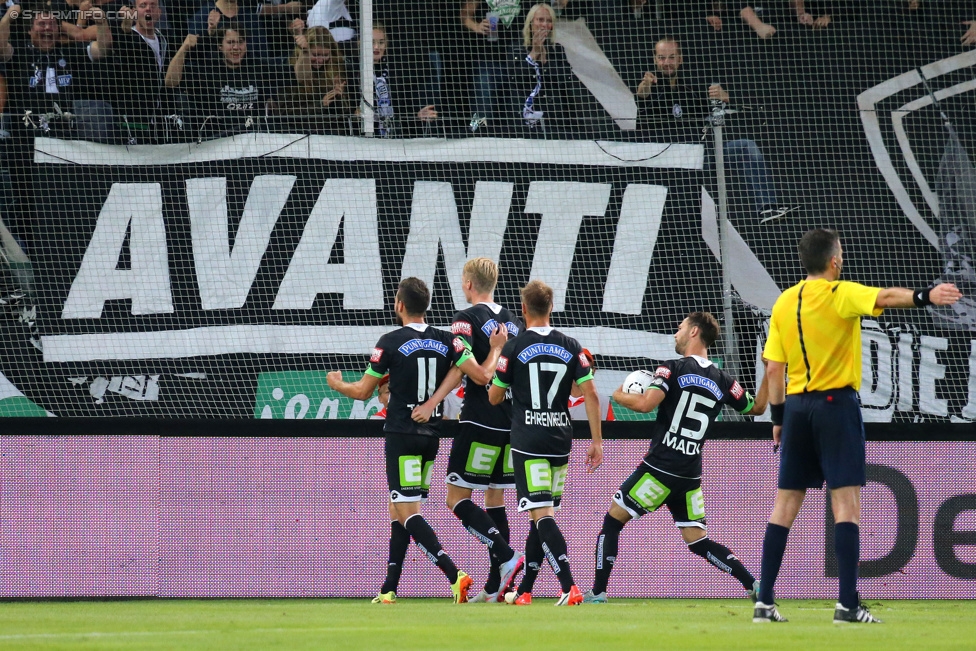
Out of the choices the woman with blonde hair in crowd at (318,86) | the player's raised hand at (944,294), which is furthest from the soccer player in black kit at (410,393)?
the player's raised hand at (944,294)

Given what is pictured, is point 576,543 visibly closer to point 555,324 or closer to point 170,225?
point 555,324

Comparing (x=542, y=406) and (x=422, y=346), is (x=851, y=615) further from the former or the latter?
(x=422, y=346)

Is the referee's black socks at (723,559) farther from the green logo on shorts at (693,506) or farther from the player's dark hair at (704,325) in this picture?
the player's dark hair at (704,325)

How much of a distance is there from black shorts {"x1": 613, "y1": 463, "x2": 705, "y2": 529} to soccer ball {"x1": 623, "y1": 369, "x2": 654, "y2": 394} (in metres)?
0.47

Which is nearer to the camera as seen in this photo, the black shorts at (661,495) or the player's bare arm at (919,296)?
the player's bare arm at (919,296)

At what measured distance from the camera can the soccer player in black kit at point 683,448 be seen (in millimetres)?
7781

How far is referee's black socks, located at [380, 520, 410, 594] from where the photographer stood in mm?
7992

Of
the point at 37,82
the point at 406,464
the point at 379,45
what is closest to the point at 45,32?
the point at 37,82

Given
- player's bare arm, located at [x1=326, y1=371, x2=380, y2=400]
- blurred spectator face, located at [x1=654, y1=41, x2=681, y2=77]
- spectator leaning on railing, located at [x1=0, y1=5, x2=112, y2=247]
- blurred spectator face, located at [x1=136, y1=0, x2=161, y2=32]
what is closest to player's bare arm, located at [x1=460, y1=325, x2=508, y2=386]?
player's bare arm, located at [x1=326, y1=371, x2=380, y2=400]

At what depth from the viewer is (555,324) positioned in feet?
33.8

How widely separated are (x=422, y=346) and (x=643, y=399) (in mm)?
1427

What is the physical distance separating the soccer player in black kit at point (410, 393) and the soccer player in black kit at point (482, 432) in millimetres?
127

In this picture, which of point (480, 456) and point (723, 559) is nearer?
point (723, 559)

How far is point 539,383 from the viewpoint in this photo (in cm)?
751
